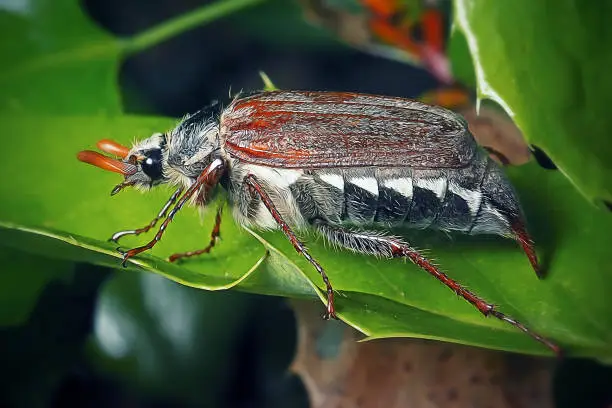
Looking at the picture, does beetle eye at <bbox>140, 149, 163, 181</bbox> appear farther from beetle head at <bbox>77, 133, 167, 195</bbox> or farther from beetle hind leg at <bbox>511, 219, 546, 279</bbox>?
beetle hind leg at <bbox>511, 219, 546, 279</bbox>

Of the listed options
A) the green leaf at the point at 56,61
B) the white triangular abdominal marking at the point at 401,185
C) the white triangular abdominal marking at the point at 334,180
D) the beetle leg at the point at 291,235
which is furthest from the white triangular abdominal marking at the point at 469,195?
the green leaf at the point at 56,61

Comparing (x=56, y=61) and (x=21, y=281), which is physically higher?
(x=56, y=61)

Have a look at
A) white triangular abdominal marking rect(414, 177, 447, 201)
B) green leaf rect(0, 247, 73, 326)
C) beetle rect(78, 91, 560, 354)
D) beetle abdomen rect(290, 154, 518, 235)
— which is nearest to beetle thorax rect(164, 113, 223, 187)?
beetle rect(78, 91, 560, 354)

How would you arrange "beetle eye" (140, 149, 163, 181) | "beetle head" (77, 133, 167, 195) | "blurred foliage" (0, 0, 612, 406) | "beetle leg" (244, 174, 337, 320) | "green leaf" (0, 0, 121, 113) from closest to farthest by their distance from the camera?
1. "blurred foliage" (0, 0, 612, 406)
2. "beetle leg" (244, 174, 337, 320)
3. "beetle head" (77, 133, 167, 195)
4. "beetle eye" (140, 149, 163, 181)
5. "green leaf" (0, 0, 121, 113)

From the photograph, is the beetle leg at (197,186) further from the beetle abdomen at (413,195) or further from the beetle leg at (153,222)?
the beetle abdomen at (413,195)

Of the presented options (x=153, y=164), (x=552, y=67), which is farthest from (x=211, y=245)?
(x=552, y=67)

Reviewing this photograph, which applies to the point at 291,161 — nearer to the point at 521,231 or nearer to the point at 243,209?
the point at 243,209

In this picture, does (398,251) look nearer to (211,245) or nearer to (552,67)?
(211,245)
